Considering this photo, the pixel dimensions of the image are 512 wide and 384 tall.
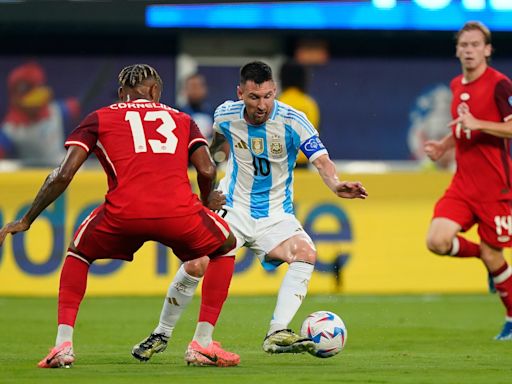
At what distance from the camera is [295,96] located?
1605 cm

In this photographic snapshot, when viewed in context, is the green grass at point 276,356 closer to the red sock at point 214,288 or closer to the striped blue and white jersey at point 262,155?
the red sock at point 214,288

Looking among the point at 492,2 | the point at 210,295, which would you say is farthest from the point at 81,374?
the point at 492,2

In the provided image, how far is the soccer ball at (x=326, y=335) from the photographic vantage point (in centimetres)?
893

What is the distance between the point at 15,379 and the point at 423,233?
27.6 ft

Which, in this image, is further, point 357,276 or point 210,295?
point 357,276

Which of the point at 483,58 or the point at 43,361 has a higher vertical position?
the point at 483,58

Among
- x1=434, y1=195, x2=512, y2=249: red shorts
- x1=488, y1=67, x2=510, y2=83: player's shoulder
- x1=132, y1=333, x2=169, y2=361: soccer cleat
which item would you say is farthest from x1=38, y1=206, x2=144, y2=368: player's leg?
x1=488, y1=67, x2=510, y2=83: player's shoulder

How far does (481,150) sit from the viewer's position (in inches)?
453

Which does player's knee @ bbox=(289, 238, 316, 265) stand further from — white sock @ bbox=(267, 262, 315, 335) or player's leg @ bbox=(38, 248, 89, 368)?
player's leg @ bbox=(38, 248, 89, 368)

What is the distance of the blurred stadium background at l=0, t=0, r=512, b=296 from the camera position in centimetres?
1498

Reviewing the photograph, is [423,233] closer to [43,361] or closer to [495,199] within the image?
[495,199]

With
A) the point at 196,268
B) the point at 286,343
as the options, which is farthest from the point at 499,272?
the point at 196,268

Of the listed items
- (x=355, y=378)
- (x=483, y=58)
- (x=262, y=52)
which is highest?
(x=262, y=52)

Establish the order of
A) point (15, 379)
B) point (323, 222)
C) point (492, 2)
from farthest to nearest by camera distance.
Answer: point (492, 2), point (323, 222), point (15, 379)
